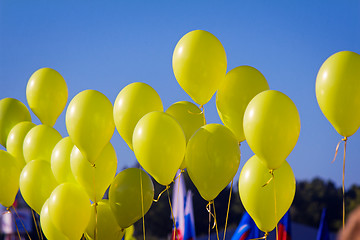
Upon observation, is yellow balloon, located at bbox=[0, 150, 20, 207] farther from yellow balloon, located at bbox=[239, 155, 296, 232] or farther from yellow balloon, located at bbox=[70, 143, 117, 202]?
yellow balloon, located at bbox=[239, 155, 296, 232]

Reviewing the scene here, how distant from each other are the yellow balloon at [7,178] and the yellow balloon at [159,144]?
1672mm

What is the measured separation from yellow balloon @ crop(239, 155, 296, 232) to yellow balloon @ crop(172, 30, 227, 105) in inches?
23.9

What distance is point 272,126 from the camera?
3.06 metres

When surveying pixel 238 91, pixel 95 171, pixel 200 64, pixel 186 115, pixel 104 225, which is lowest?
pixel 104 225

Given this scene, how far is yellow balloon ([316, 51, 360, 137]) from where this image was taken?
305cm

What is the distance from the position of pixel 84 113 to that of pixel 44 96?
3.99 feet

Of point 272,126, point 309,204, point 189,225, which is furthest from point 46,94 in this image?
point 309,204

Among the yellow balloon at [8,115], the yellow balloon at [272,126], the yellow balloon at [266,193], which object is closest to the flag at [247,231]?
the yellow balloon at [266,193]

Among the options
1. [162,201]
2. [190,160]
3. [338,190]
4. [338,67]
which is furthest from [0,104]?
[162,201]

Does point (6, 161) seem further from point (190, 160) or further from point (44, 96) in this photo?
point (190, 160)

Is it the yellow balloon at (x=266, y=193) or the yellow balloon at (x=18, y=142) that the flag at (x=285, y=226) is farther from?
the yellow balloon at (x=18, y=142)

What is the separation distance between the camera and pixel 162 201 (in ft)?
88.6

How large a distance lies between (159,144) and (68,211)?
992 millimetres

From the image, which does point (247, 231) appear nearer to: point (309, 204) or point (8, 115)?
point (8, 115)
